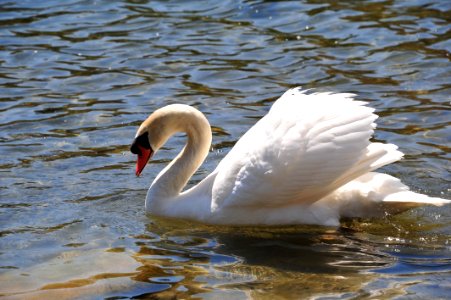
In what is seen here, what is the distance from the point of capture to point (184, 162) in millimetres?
8531

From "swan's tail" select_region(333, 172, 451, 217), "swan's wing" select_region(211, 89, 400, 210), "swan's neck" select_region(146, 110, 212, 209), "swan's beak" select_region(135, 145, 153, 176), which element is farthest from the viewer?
"swan's beak" select_region(135, 145, 153, 176)

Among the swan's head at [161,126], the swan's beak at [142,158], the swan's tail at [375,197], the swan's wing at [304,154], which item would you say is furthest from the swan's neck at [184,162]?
the swan's tail at [375,197]

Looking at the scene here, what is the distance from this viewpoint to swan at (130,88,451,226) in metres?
7.59

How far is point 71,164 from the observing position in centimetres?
942

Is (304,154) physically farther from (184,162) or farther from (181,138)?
(181,138)

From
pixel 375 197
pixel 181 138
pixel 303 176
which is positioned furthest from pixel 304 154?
pixel 181 138

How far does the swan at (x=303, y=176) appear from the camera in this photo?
7586mm

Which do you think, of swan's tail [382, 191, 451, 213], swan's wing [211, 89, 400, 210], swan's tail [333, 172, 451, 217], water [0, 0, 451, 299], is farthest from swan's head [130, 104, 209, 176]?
swan's tail [382, 191, 451, 213]

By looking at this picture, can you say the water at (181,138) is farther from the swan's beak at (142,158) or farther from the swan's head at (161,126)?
the swan's head at (161,126)

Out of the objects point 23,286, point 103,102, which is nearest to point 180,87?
point 103,102

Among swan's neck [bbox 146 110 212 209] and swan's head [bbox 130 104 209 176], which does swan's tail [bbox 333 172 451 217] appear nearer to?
swan's neck [bbox 146 110 212 209]

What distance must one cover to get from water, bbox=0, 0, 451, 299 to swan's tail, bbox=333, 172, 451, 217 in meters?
0.14

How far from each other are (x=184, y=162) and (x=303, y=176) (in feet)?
4.22

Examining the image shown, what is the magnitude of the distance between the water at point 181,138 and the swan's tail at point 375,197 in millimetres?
139
